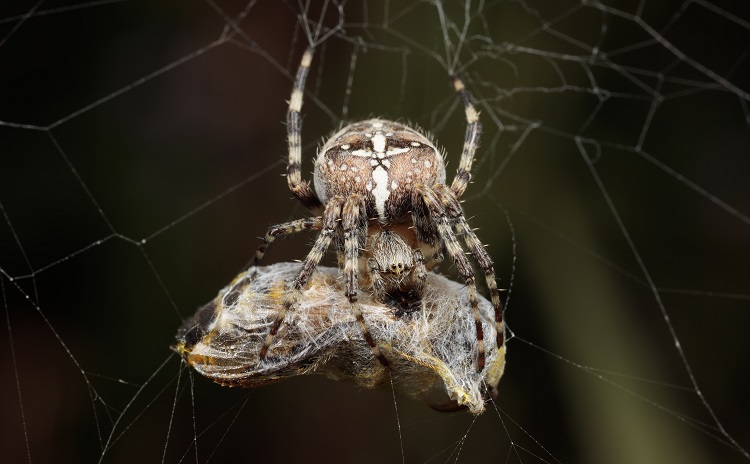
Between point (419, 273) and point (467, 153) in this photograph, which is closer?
point (419, 273)

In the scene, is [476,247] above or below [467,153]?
below

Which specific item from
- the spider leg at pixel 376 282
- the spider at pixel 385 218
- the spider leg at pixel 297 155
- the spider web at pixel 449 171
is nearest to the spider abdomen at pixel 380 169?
the spider at pixel 385 218

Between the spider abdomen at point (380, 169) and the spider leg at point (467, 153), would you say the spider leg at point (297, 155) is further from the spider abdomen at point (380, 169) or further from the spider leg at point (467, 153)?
the spider leg at point (467, 153)

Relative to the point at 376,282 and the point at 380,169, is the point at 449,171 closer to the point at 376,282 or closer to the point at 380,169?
the point at 380,169

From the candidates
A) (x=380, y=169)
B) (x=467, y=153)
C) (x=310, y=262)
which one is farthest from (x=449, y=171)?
(x=310, y=262)

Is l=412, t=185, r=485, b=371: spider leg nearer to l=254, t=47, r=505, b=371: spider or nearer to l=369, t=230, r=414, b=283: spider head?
l=254, t=47, r=505, b=371: spider

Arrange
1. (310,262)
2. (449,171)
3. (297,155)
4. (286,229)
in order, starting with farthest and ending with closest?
(449,171)
(297,155)
(286,229)
(310,262)

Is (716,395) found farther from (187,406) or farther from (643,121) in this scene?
(187,406)
